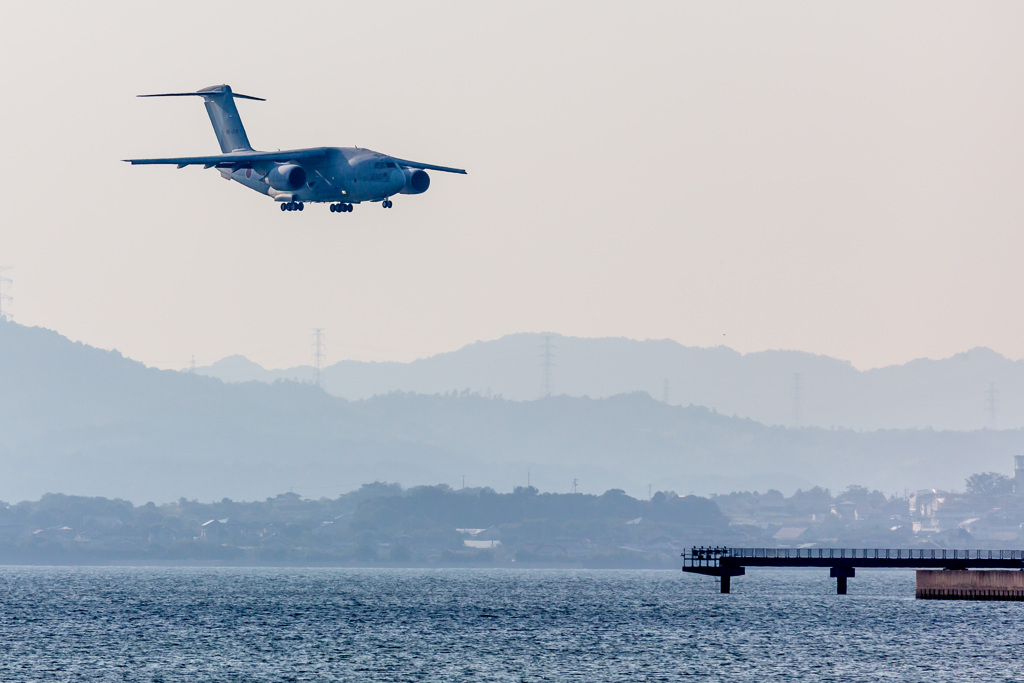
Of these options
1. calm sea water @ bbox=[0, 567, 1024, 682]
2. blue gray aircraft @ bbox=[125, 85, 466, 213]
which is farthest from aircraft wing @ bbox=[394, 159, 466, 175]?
calm sea water @ bbox=[0, 567, 1024, 682]

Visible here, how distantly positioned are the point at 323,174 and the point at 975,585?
58752 mm

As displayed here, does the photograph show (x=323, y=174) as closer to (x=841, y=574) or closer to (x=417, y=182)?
(x=417, y=182)

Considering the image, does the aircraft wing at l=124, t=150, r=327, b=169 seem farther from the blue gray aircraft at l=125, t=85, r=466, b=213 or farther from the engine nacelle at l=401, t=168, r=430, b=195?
the engine nacelle at l=401, t=168, r=430, b=195

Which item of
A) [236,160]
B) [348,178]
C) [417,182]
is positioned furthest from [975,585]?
[236,160]

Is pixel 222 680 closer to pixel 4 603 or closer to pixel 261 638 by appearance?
pixel 261 638

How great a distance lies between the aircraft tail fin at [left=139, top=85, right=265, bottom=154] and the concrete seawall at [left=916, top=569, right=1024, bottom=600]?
66.8 meters

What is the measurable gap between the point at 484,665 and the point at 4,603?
111960 mm

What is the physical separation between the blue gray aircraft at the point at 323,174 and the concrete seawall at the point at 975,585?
4972 centimetres

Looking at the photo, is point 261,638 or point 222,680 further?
point 261,638

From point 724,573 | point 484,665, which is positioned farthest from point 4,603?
point 484,665

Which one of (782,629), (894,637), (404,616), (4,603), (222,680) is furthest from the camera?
(4,603)

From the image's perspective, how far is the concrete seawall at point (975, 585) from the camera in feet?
396

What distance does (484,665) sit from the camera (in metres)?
107

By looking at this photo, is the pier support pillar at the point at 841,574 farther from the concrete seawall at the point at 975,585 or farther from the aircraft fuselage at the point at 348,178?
the aircraft fuselage at the point at 348,178
